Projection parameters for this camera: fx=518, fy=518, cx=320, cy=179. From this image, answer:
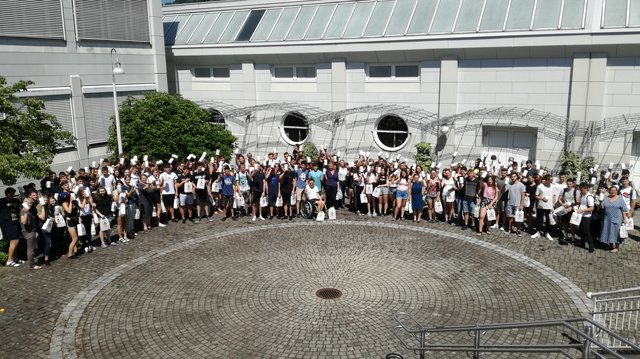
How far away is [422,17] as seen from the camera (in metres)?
22.2

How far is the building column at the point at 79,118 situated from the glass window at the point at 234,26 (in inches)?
315

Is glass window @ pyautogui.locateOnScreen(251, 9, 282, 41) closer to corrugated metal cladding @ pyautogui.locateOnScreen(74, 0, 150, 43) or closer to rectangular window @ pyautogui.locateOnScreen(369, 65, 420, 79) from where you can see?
corrugated metal cladding @ pyautogui.locateOnScreen(74, 0, 150, 43)

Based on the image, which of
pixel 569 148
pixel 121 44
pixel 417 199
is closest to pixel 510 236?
pixel 417 199

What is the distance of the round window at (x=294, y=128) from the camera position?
2514cm

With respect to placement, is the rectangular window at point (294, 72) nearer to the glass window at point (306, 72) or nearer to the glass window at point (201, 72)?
the glass window at point (306, 72)

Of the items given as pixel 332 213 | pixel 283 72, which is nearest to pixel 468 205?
pixel 332 213

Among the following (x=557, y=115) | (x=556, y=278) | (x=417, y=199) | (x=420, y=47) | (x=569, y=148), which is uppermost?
(x=420, y=47)

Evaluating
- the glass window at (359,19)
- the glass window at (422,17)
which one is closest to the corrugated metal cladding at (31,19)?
the glass window at (359,19)

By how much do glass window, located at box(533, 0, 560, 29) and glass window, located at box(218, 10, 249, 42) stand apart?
14.2m

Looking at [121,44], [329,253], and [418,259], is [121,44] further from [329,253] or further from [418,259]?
[418,259]

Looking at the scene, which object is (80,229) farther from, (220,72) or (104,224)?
(220,72)

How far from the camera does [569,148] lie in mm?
19297

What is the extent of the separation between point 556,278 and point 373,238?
16.6 ft

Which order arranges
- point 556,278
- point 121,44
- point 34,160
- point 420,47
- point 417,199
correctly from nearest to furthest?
point 556,278 < point 34,160 < point 417,199 < point 420,47 < point 121,44
